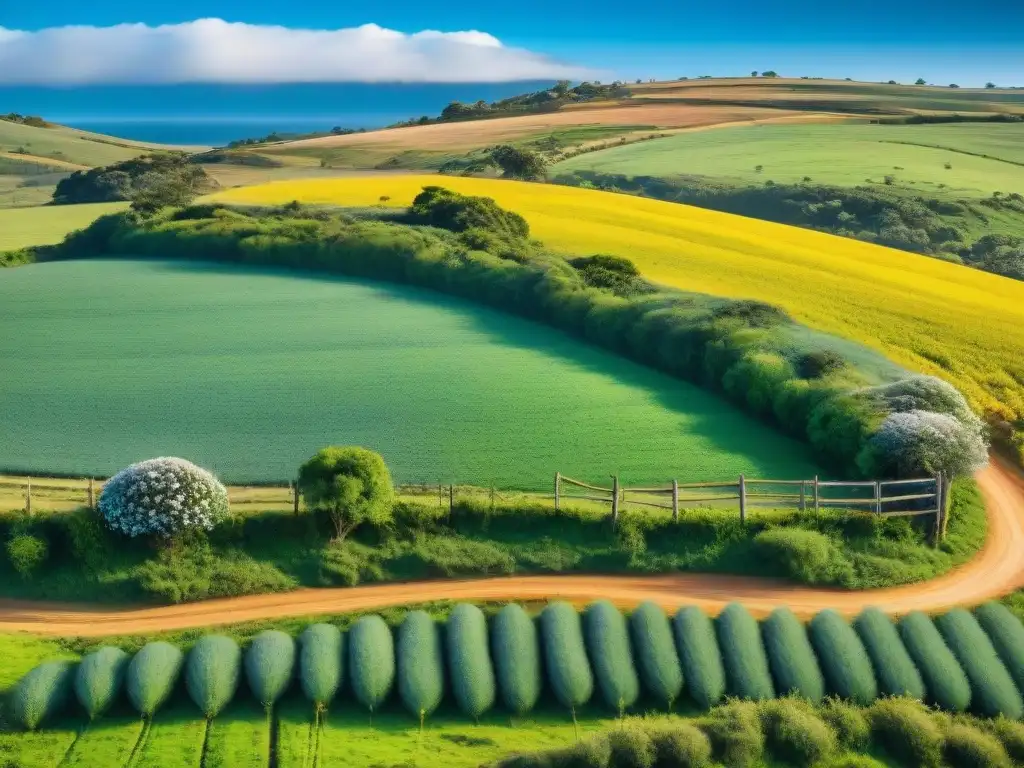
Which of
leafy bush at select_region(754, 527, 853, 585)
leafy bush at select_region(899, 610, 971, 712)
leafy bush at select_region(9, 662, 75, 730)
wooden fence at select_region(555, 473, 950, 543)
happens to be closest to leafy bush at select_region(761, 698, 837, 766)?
leafy bush at select_region(899, 610, 971, 712)

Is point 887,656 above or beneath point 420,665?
above

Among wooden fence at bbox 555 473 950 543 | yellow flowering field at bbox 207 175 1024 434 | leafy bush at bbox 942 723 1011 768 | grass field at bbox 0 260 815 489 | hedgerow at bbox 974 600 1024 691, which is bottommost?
leafy bush at bbox 942 723 1011 768

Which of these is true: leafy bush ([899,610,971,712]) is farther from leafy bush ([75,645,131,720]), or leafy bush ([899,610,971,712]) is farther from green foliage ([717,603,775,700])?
leafy bush ([75,645,131,720])

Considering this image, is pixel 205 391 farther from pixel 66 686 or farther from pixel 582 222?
pixel 582 222

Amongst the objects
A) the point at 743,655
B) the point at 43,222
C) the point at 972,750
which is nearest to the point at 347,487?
the point at 743,655

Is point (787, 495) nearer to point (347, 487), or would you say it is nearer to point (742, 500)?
point (742, 500)

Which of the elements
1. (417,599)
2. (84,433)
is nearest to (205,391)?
(84,433)
